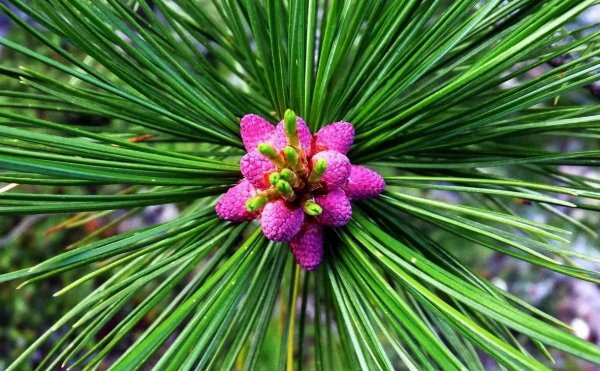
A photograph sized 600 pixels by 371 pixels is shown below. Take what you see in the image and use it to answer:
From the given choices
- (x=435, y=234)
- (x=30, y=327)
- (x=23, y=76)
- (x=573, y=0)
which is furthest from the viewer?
(x=30, y=327)

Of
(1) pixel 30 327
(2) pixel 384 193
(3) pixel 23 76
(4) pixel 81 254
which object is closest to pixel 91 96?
(3) pixel 23 76

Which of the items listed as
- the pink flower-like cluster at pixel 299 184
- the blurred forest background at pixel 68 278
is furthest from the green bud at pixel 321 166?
the blurred forest background at pixel 68 278

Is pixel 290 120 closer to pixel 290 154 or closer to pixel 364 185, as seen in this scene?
pixel 290 154

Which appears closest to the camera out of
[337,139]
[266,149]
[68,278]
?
[266,149]

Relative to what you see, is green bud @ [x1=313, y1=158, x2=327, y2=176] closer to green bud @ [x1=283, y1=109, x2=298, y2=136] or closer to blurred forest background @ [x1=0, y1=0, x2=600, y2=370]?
green bud @ [x1=283, y1=109, x2=298, y2=136]

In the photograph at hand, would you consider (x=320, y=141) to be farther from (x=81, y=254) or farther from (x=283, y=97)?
(x=81, y=254)

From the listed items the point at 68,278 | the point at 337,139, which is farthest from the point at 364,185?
the point at 68,278
